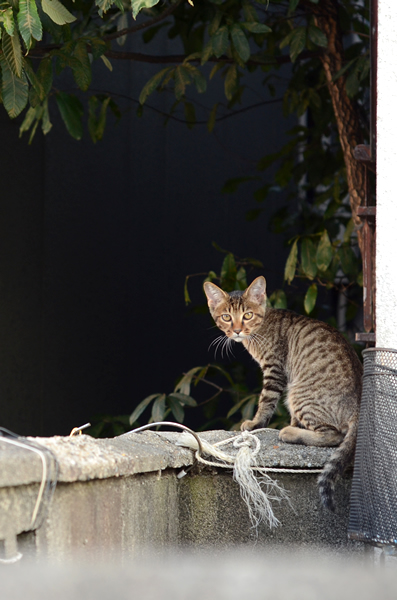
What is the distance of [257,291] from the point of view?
3553 mm

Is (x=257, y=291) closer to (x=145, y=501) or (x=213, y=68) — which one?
(x=213, y=68)

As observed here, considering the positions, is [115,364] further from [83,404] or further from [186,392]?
[186,392]

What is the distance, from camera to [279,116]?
645 centimetres

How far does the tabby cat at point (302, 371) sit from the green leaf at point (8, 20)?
5.64 feet

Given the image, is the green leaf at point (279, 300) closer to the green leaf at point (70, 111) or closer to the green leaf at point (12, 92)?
the green leaf at point (70, 111)

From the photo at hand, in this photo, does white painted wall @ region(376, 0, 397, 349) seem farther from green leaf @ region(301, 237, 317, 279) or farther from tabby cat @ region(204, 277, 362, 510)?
green leaf @ region(301, 237, 317, 279)

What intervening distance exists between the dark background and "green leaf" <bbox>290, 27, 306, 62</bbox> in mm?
1683

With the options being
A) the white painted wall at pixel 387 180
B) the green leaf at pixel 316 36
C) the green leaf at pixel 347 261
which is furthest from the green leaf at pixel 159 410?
the green leaf at pixel 316 36

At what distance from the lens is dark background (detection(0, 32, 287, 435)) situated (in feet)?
16.2

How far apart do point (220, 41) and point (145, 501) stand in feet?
6.47

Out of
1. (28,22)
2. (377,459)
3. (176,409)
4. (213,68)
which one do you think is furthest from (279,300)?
(28,22)

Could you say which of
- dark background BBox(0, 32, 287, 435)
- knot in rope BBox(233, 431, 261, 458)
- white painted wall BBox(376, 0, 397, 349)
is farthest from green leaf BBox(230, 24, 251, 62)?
dark background BBox(0, 32, 287, 435)

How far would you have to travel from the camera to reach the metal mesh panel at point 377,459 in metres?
2.00

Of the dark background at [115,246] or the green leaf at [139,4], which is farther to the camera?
the dark background at [115,246]
